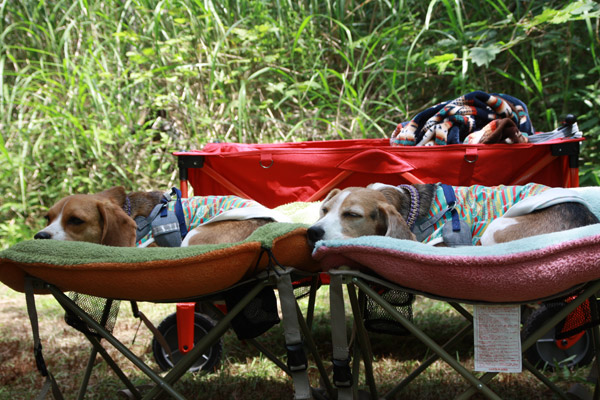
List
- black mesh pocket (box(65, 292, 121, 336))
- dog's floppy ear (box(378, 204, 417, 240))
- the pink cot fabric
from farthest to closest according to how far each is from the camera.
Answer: dog's floppy ear (box(378, 204, 417, 240))
black mesh pocket (box(65, 292, 121, 336))
the pink cot fabric

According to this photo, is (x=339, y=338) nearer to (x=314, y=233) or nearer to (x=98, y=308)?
(x=314, y=233)

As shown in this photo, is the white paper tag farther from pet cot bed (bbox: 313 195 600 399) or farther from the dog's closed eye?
the dog's closed eye

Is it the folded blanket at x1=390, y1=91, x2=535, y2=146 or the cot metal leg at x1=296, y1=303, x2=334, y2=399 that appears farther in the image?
the folded blanket at x1=390, y1=91, x2=535, y2=146

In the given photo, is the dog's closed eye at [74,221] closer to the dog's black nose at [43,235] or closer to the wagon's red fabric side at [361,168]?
the dog's black nose at [43,235]

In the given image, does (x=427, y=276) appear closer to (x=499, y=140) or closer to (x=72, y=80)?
(x=499, y=140)

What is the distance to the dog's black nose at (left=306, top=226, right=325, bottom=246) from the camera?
6.48 ft

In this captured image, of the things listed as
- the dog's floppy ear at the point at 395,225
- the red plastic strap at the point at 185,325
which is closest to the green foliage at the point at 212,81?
the dog's floppy ear at the point at 395,225

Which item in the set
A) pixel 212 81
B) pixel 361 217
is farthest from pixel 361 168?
pixel 212 81

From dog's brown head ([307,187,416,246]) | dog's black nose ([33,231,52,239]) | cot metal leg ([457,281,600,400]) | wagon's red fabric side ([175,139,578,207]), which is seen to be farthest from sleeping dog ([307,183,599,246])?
dog's black nose ([33,231,52,239])

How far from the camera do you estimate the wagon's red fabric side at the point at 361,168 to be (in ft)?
8.78

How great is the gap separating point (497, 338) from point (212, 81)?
3.80 meters

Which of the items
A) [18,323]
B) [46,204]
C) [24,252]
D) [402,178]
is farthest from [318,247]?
[46,204]

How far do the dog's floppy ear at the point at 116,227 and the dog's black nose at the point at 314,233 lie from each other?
943mm

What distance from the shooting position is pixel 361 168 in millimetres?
2783
